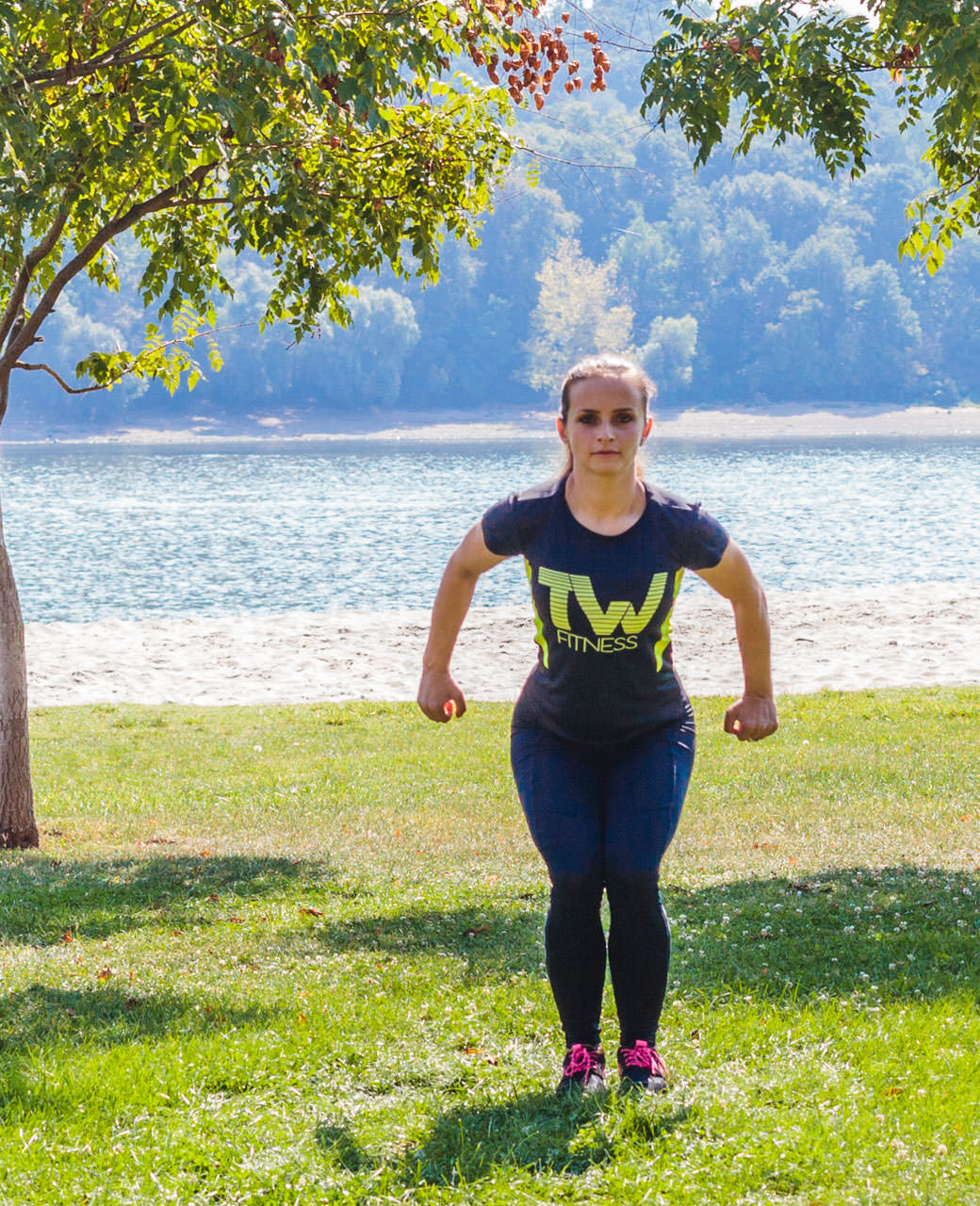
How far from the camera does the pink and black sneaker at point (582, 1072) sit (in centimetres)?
407

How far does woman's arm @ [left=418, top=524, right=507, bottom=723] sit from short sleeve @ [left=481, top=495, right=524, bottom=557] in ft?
0.11

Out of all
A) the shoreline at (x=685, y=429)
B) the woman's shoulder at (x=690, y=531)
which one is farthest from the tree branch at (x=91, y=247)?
the shoreline at (x=685, y=429)

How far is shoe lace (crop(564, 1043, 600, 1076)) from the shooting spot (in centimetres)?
410

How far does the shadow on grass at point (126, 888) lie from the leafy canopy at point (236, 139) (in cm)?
315

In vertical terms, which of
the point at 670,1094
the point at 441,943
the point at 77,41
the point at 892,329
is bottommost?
the point at 441,943

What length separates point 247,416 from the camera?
→ 470ft

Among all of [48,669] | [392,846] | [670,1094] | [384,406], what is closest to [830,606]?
[48,669]

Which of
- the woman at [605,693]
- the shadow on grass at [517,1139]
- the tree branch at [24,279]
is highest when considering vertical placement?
the tree branch at [24,279]

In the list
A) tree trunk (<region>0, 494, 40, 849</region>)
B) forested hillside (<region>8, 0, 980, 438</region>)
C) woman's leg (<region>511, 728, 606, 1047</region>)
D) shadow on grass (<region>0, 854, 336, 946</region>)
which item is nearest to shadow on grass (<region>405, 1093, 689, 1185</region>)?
woman's leg (<region>511, 728, 606, 1047</region>)

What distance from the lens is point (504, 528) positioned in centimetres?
402

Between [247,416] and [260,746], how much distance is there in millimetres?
131883

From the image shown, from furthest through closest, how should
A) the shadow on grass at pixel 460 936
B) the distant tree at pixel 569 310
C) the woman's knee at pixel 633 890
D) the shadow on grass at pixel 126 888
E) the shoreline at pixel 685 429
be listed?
the shoreline at pixel 685 429 < the distant tree at pixel 569 310 < the shadow on grass at pixel 126 888 < the shadow on grass at pixel 460 936 < the woman's knee at pixel 633 890

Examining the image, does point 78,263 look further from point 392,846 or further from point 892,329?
point 892,329

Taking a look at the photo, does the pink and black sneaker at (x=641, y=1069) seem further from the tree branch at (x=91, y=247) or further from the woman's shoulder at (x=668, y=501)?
the tree branch at (x=91, y=247)
